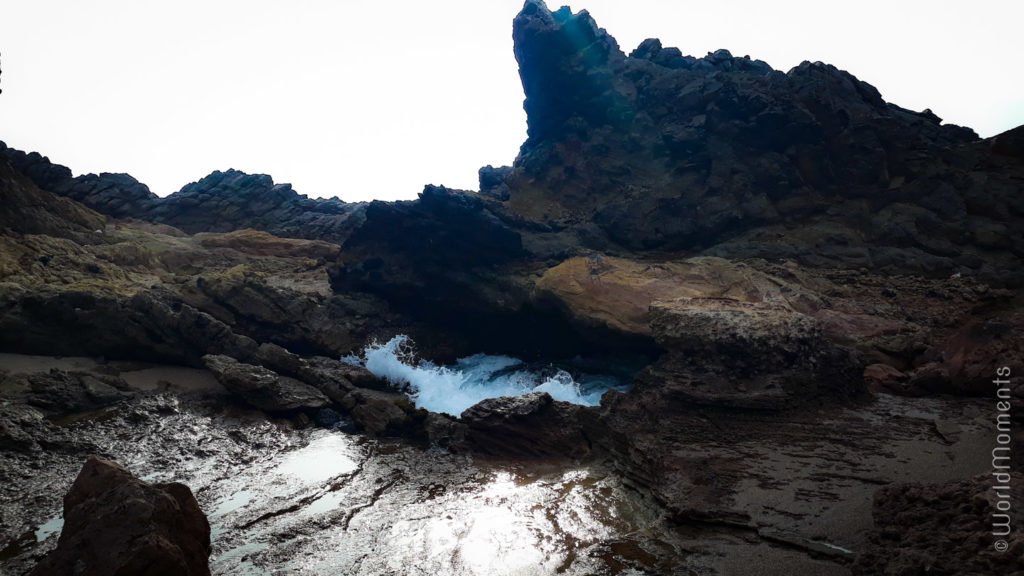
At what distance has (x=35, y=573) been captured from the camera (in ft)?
21.4

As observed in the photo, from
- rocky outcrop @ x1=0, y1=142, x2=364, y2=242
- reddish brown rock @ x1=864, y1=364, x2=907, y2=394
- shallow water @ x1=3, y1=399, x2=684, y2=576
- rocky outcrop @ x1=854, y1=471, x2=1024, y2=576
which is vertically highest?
rocky outcrop @ x1=0, y1=142, x2=364, y2=242

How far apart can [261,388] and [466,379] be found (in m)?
8.50

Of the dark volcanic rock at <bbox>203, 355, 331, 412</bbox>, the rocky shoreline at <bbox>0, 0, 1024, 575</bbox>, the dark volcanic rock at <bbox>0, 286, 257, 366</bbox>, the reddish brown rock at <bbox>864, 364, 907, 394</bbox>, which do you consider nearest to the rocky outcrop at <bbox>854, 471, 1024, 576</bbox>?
the rocky shoreline at <bbox>0, 0, 1024, 575</bbox>

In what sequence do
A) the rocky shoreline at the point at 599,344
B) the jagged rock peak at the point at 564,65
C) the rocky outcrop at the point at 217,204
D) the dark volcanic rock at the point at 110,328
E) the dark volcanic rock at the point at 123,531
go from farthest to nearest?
1. the rocky outcrop at the point at 217,204
2. the jagged rock peak at the point at 564,65
3. the dark volcanic rock at the point at 110,328
4. the rocky shoreline at the point at 599,344
5. the dark volcanic rock at the point at 123,531

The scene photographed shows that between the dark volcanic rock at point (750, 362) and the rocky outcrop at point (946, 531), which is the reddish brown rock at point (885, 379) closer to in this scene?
the dark volcanic rock at point (750, 362)

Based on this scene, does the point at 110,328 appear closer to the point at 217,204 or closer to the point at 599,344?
the point at 599,344

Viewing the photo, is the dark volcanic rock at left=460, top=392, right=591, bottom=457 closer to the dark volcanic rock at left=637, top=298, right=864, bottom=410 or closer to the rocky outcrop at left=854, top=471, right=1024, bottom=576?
the dark volcanic rock at left=637, top=298, right=864, bottom=410

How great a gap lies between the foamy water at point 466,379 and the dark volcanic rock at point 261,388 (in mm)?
4593

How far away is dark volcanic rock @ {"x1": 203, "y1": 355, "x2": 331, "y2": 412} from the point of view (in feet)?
52.9

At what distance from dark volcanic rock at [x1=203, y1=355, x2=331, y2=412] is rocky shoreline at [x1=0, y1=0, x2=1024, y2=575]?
122 mm

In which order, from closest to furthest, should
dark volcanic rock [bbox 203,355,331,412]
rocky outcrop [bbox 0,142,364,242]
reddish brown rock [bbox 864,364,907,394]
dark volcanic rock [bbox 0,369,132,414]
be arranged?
reddish brown rock [bbox 864,364,907,394] → dark volcanic rock [bbox 0,369,132,414] → dark volcanic rock [bbox 203,355,331,412] → rocky outcrop [bbox 0,142,364,242]

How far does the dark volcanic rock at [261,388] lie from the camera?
16.1m

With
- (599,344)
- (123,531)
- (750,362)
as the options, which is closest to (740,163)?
(599,344)

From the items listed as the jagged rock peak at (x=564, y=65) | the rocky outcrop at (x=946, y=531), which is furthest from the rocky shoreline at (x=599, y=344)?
the jagged rock peak at (x=564, y=65)
